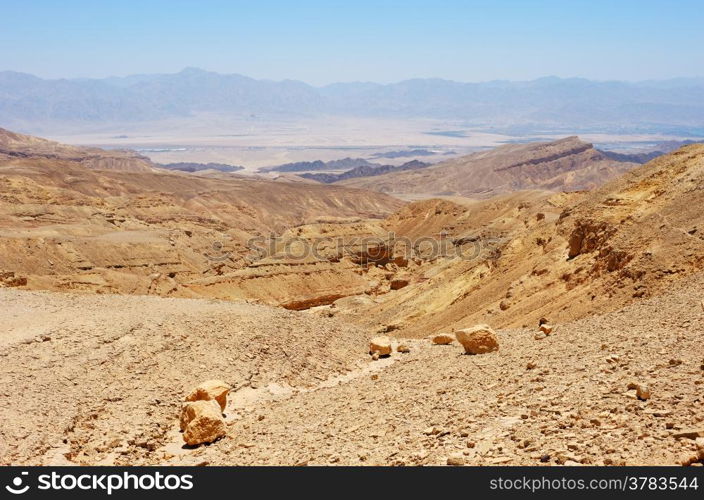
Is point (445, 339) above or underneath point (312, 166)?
above

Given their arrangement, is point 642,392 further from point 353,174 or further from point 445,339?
point 353,174

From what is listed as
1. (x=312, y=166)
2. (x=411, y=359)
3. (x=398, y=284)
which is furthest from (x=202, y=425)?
(x=312, y=166)

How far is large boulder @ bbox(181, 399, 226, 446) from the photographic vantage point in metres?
10.9

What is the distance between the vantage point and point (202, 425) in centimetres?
1091

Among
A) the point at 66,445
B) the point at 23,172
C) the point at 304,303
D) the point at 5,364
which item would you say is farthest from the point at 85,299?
the point at 23,172

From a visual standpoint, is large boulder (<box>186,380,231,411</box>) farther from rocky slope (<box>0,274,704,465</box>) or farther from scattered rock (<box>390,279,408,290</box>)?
scattered rock (<box>390,279,408,290</box>)

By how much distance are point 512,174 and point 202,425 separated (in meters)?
119

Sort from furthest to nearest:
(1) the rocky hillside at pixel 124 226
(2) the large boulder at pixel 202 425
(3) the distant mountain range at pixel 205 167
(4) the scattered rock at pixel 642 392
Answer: (3) the distant mountain range at pixel 205 167 < (1) the rocky hillside at pixel 124 226 < (2) the large boulder at pixel 202 425 < (4) the scattered rock at pixel 642 392

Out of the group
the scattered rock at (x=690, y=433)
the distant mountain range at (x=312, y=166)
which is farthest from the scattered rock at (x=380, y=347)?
the distant mountain range at (x=312, y=166)

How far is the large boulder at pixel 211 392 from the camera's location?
12.0 metres

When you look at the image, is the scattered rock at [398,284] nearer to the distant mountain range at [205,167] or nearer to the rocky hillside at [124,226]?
the rocky hillside at [124,226]

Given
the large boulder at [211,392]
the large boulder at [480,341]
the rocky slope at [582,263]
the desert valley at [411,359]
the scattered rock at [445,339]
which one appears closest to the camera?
the desert valley at [411,359]

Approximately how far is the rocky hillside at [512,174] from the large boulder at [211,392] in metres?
102

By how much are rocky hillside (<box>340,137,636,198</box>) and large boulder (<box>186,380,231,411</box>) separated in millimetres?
101788
